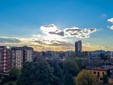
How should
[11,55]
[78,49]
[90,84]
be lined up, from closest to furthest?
[90,84]
[11,55]
[78,49]

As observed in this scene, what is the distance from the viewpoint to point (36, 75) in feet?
94.5

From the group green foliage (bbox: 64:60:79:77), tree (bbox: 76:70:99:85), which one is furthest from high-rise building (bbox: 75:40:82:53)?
tree (bbox: 76:70:99:85)

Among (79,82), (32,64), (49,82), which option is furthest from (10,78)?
(79,82)

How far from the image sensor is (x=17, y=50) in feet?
156

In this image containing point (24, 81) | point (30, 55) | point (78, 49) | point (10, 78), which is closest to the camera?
point (24, 81)

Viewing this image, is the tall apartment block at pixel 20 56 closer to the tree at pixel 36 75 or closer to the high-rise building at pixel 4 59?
the high-rise building at pixel 4 59

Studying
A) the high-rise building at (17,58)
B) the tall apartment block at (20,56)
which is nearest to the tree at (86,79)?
the tall apartment block at (20,56)

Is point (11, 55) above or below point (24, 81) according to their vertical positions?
above

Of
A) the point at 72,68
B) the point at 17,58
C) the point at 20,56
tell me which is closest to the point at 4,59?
the point at 17,58

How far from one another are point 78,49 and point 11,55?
39.8 meters

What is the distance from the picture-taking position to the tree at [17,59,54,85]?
28.4 m

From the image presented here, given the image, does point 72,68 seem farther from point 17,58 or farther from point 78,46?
point 78,46

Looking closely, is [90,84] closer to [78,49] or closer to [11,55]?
[11,55]

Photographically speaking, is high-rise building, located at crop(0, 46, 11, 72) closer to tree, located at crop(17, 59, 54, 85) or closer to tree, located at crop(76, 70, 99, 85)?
tree, located at crop(17, 59, 54, 85)
